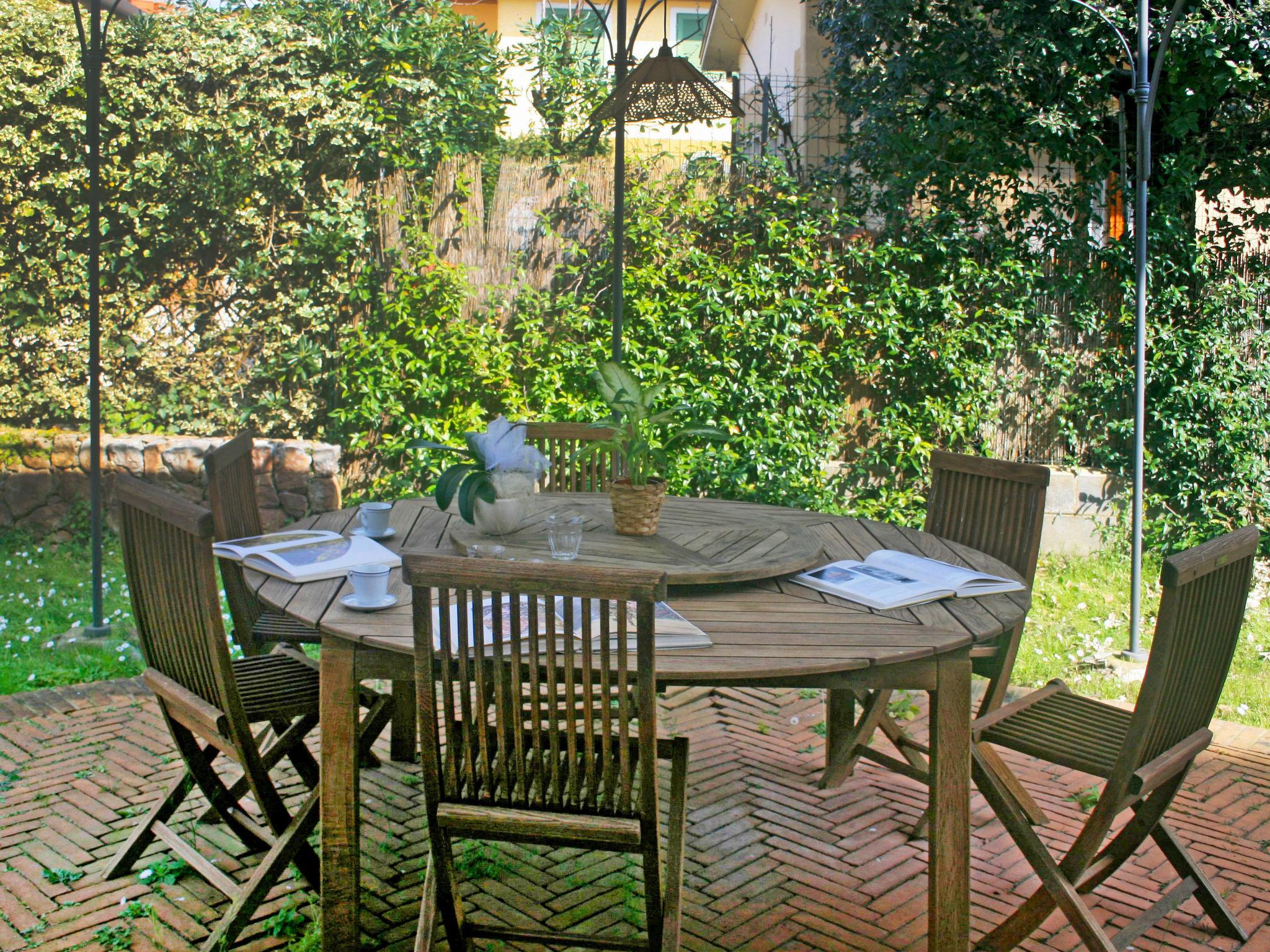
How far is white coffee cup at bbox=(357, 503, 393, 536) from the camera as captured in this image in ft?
9.77

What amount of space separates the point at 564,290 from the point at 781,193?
1360 millimetres

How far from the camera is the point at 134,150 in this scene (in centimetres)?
643

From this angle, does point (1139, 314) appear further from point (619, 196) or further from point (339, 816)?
point (339, 816)

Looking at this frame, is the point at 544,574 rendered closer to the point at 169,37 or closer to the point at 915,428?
the point at 915,428

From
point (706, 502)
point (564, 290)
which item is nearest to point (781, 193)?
point (564, 290)

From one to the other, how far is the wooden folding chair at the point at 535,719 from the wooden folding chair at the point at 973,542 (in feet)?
4.19

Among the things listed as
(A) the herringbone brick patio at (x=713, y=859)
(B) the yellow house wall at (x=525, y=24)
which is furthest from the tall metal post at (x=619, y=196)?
(B) the yellow house wall at (x=525, y=24)

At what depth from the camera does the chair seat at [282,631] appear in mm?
3068

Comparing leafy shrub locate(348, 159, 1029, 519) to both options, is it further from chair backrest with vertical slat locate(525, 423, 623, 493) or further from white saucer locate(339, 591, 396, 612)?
white saucer locate(339, 591, 396, 612)

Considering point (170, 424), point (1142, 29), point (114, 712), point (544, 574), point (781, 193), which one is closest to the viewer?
point (544, 574)

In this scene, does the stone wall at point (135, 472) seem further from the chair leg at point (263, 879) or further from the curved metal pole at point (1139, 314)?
the curved metal pole at point (1139, 314)

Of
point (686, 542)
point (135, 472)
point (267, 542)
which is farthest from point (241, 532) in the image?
point (135, 472)

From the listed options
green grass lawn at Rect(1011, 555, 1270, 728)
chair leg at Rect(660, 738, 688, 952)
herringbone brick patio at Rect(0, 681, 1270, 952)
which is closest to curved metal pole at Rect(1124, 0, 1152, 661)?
green grass lawn at Rect(1011, 555, 1270, 728)

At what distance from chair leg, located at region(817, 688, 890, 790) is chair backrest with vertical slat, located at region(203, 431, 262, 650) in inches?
68.0
